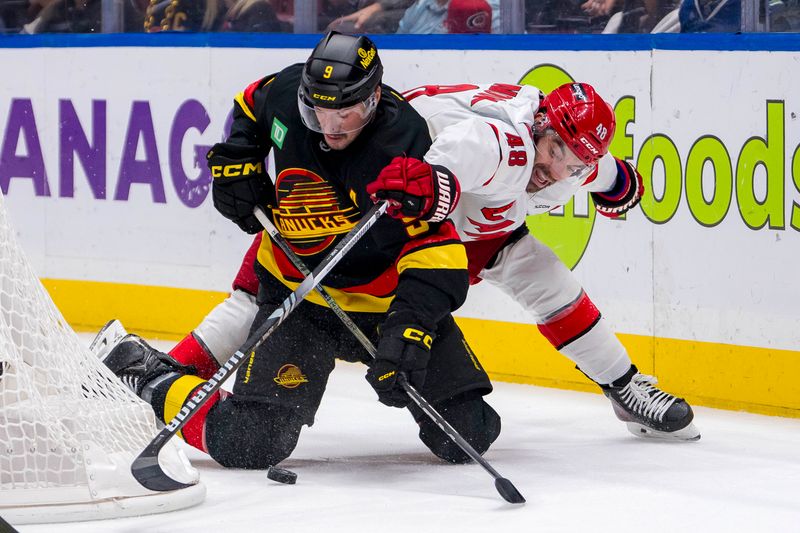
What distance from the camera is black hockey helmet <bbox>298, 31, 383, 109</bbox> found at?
321 cm

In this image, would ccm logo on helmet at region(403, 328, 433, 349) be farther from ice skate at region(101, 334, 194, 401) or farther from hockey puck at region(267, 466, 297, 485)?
ice skate at region(101, 334, 194, 401)

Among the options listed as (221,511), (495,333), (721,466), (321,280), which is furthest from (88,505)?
(495,333)

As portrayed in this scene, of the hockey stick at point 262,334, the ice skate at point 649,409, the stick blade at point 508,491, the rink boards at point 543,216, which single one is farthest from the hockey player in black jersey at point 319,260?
the rink boards at point 543,216

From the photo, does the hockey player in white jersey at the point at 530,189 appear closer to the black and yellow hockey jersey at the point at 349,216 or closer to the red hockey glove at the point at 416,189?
the red hockey glove at the point at 416,189

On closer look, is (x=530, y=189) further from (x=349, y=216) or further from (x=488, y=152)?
(x=349, y=216)

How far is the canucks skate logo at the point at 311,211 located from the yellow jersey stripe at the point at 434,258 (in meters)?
0.26

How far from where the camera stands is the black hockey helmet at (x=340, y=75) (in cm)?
321

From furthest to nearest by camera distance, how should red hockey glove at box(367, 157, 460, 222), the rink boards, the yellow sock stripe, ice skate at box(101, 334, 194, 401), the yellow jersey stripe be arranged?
the rink boards → ice skate at box(101, 334, 194, 401) → the yellow sock stripe → the yellow jersey stripe → red hockey glove at box(367, 157, 460, 222)

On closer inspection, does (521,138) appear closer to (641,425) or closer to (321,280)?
(321,280)

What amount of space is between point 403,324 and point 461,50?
176cm

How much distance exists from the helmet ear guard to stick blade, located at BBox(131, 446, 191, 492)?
1162mm

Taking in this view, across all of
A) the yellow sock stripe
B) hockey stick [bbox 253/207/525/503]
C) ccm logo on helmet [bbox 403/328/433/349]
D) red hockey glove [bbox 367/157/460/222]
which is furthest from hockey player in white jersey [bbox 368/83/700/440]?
the yellow sock stripe

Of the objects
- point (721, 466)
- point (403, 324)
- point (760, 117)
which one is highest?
point (760, 117)

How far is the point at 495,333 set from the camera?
470 cm
